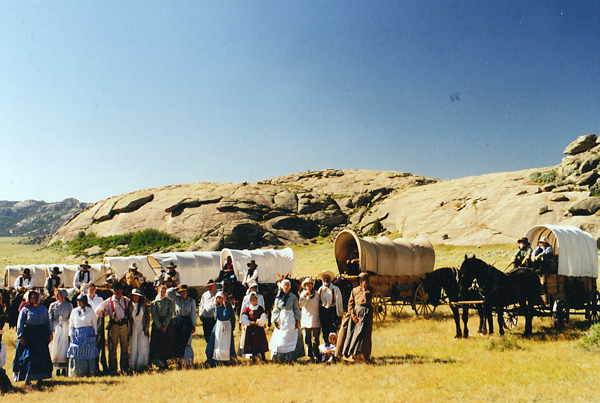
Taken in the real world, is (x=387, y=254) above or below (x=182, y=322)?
above

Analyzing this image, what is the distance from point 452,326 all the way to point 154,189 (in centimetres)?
5942

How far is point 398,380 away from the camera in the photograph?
8.27 m

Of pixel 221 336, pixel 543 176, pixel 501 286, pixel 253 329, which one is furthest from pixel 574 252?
pixel 543 176

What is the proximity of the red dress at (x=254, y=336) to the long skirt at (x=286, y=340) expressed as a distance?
0.29 m

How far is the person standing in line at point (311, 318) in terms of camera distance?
10039 mm

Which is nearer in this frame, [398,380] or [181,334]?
[398,380]

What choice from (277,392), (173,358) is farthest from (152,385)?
(277,392)

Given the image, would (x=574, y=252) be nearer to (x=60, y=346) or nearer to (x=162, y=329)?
(x=162, y=329)

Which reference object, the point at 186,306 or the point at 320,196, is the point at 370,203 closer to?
the point at 320,196

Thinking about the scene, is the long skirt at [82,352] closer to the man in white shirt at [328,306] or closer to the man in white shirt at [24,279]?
the man in white shirt at [328,306]

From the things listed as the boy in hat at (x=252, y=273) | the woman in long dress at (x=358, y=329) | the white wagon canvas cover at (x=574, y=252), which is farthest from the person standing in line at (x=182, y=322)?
the white wagon canvas cover at (x=574, y=252)

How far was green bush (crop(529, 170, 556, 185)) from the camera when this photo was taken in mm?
46562

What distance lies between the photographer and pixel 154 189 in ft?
220

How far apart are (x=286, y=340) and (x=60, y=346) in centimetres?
471
